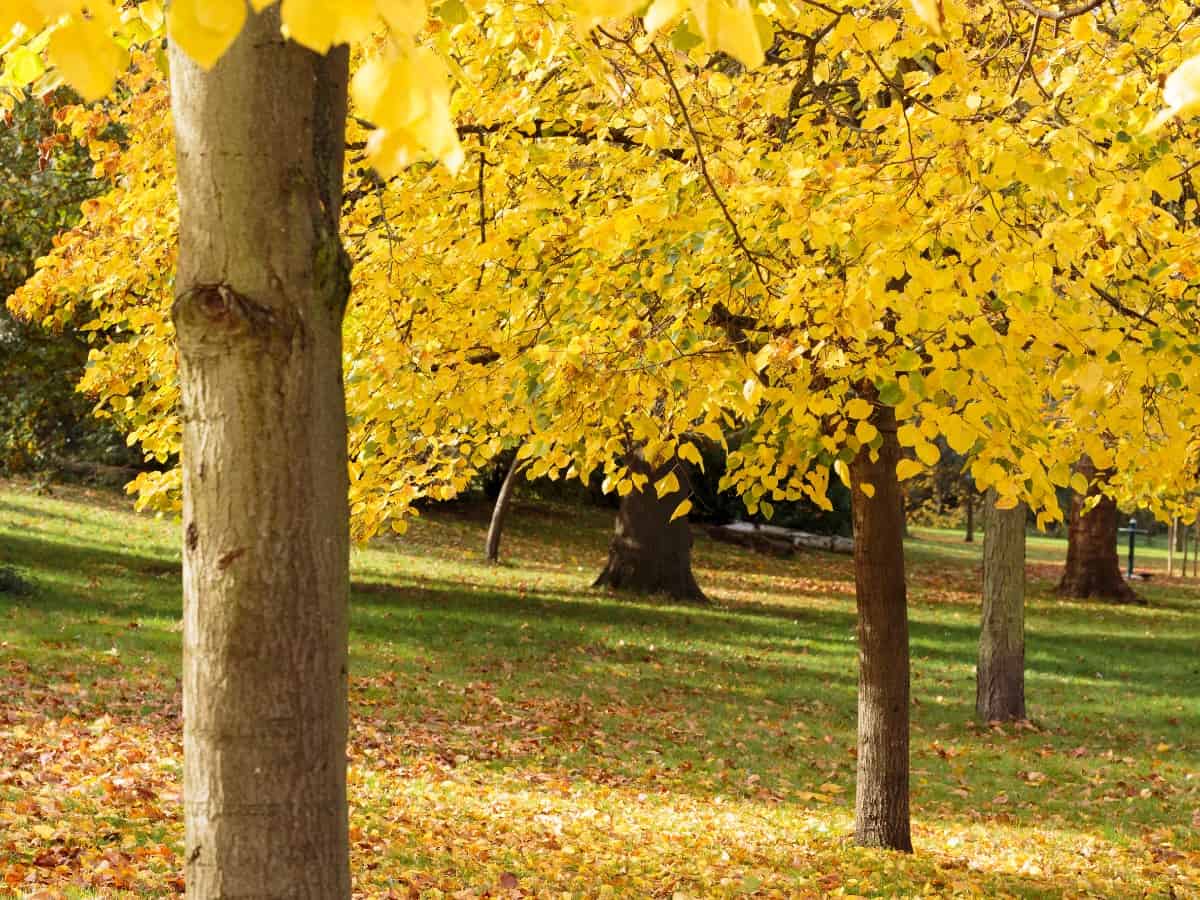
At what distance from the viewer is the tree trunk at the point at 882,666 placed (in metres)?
7.48

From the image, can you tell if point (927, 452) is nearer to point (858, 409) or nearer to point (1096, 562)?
point (858, 409)

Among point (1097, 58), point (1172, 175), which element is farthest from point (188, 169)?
point (1097, 58)

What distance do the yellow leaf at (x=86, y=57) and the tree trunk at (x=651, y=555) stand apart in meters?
18.9

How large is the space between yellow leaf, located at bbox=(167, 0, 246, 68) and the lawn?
4.22 m

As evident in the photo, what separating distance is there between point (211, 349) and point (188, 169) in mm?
418

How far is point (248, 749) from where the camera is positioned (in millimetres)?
→ 2824

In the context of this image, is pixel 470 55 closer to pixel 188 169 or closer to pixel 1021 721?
pixel 188 169

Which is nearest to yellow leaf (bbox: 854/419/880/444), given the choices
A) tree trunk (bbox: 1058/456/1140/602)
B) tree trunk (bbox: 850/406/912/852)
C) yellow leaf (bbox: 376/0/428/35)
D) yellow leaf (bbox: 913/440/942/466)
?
yellow leaf (bbox: 913/440/942/466)

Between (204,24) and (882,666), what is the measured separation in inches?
259

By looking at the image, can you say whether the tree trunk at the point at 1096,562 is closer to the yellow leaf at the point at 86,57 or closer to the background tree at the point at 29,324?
the background tree at the point at 29,324

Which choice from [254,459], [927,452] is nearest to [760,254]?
[927,452]

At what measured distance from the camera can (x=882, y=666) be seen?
24.8 feet

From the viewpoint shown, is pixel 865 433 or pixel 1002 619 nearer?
pixel 865 433

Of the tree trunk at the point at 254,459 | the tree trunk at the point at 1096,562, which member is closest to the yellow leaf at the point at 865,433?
the tree trunk at the point at 254,459
